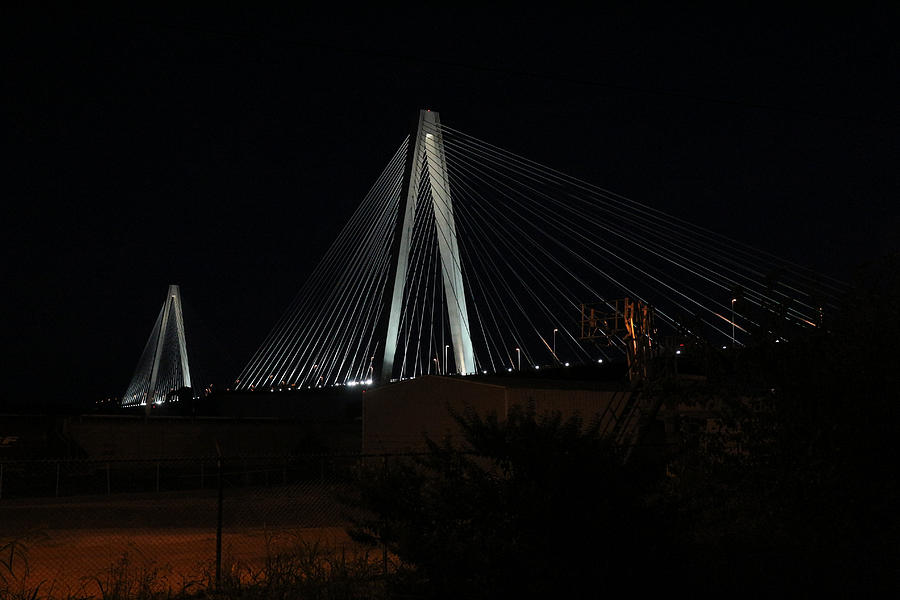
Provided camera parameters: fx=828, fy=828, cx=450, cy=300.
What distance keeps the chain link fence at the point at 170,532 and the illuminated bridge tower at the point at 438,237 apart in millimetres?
6333

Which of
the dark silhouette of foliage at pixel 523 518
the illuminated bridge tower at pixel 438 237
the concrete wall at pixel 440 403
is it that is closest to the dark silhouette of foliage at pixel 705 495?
the dark silhouette of foliage at pixel 523 518

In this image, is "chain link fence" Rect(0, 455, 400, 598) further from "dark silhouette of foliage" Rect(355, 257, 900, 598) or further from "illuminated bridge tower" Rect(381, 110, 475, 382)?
"illuminated bridge tower" Rect(381, 110, 475, 382)

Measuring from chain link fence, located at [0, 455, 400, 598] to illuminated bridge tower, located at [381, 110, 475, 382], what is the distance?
6333 mm

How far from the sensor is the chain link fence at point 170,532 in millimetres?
9148

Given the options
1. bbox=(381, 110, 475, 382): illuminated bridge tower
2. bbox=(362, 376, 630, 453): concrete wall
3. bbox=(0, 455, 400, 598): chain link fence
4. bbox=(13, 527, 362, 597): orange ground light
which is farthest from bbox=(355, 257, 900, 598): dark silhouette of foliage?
bbox=(381, 110, 475, 382): illuminated bridge tower

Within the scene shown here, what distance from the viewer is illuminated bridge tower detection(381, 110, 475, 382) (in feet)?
92.9

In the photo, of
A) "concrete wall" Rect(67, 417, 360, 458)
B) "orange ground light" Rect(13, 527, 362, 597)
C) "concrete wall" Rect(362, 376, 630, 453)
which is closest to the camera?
"orange ground light" Rect(13, 527, 362, 597)

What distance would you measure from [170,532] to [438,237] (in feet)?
50.8

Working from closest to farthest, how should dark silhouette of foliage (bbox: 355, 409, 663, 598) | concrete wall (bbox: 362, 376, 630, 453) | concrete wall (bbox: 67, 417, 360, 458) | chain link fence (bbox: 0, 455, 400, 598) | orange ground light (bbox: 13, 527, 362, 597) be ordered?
dark silhouette of foliage (bbox: 355, 409, 663, 598), chain link fence (bbox: 0, 455, 400, 598), orange ground light (bbox: 13, 527, 362, 597), concrete wall (bbox: 362, 376, 630, 453), concrete wall (bbox: 67, 417, 360, 458)

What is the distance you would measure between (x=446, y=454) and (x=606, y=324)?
1433cm

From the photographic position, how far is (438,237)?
29.8 meters

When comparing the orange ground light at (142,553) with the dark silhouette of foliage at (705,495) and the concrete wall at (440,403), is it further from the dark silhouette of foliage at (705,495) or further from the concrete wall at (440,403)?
the concrete wall at (440,403)

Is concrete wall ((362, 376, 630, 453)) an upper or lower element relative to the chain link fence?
upper

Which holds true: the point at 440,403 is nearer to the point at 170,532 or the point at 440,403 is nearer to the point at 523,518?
the point at 170,532
